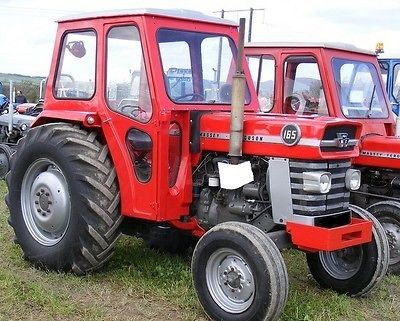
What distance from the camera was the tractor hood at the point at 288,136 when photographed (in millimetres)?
4500

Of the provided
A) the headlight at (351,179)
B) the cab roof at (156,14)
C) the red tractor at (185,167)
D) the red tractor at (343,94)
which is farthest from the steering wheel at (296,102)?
the headlight at (351,179)

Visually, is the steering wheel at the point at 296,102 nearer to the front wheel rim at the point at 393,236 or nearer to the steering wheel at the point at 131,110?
the front wheel rim at the point at 393,236

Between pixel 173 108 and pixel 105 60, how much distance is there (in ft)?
2.51

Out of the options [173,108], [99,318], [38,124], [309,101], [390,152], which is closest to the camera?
[99,318]

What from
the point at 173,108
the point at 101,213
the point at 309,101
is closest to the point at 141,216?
the point at 101,213

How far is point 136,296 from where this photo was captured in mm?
5016

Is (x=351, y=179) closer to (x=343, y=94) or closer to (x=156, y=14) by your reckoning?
(x=156, y=14)

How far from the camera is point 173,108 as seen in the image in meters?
4.94

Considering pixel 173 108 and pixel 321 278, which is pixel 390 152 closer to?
pixel 321 278

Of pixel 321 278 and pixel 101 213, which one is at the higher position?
pixel 101 213

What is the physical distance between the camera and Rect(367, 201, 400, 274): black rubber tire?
6.19 metres

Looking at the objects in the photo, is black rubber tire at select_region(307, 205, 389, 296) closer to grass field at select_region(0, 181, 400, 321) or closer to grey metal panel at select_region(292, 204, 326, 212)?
grass field at select_region(0, 181, 400, 321)

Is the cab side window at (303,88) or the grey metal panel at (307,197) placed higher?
the cab side window at (303,88)

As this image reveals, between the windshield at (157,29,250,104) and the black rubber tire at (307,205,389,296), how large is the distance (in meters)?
1.46
